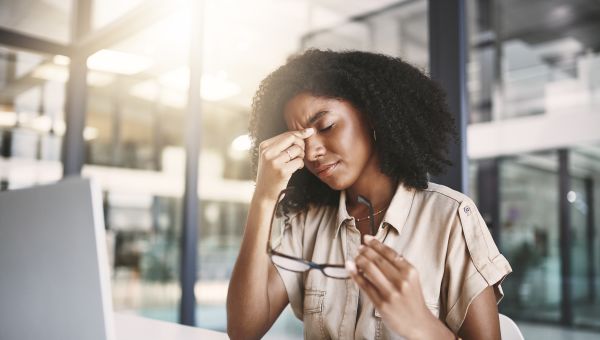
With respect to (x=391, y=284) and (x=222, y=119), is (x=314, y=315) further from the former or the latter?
(x=222, y=119)

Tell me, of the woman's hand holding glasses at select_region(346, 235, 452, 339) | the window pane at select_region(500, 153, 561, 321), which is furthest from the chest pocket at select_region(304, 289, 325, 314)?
the window pane at select_region(500, 153, 561, 321)

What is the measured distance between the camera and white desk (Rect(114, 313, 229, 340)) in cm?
145

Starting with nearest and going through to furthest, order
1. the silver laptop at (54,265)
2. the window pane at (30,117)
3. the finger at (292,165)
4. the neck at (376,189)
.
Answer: the silver laptop at (54,265)
the finger at (292,165)
the neck at (376,189)
the window pane at (30,117)

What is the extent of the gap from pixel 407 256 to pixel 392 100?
440mm

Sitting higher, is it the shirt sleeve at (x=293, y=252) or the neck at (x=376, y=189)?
the neck at (x=376, y=189)

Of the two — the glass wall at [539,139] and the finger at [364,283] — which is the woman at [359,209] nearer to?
the finger at [364,283]

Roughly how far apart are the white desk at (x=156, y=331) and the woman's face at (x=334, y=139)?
22.6 inches

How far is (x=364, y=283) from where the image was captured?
34.3 inches

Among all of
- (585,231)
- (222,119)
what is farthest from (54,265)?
(222,119)

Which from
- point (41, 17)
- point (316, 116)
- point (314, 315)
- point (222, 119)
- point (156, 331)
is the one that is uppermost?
point (41, 17)

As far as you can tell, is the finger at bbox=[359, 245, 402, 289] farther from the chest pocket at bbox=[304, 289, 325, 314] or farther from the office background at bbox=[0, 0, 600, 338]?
the office background at bbox=[0, 0, 600, 338]

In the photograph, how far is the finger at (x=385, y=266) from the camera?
0.85 meters

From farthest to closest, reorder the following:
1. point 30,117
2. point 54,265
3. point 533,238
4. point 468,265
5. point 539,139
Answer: point 533,238 < point 539,139 < point 30,117 < point 468,265 < point 54,265

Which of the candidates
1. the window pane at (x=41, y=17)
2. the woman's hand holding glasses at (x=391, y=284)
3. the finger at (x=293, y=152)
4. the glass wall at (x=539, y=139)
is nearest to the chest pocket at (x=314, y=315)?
the finger at (x=293, y=152)
